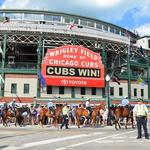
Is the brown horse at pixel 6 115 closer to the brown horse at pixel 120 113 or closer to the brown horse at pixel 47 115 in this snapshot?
the brown horse at pixel 47 115

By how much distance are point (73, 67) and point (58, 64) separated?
2.21 meters

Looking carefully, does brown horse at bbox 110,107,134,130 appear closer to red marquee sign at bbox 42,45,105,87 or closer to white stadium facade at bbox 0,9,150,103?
white stadium facade at bbox 0,9,150,103

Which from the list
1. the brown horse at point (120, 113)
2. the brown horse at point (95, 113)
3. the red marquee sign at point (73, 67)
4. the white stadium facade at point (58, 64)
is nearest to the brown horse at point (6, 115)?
the brown horse at point (95, 113)

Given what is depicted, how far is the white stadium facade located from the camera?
5069 cm

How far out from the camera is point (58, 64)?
51.3 meters

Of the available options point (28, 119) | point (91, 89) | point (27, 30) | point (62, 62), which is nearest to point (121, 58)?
point (91, 89)

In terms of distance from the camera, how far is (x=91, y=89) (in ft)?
178

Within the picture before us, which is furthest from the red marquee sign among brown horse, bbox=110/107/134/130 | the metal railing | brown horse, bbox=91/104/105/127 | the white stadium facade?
brown horse, bbox=110/107/134/130

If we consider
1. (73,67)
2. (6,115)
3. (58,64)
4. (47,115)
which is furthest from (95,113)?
(73,67)

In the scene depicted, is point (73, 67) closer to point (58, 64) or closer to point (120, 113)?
point (58, 64)

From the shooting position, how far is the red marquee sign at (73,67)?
166ft

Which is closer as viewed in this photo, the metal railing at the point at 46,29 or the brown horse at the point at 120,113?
the brown horse at the point at 120,113

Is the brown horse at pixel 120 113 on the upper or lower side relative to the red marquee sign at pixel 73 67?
lower

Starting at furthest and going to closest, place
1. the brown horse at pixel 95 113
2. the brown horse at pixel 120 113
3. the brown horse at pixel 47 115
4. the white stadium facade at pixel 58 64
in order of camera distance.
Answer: the white stadium facade at pixel 58 64, the brown horse at pixel 47 115, the brown horse at pixel 95 113, the brown horse at pixel 120 113
